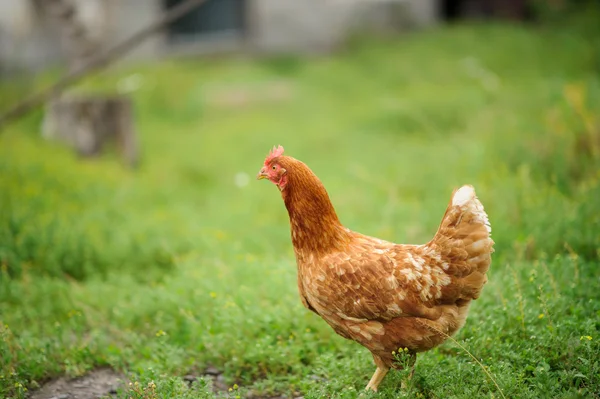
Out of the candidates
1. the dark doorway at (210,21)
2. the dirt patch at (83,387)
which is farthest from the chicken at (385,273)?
the dark doorway at (210,21)

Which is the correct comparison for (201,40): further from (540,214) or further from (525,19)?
(540,214)

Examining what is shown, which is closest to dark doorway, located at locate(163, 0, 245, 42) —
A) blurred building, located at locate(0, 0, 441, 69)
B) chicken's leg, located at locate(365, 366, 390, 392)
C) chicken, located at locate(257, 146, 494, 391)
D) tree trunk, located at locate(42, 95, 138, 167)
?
blurred building, located at locate(0, 0, 441, 69)

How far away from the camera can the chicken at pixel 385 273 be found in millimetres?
3059

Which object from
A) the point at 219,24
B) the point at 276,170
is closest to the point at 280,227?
the point at 276,170

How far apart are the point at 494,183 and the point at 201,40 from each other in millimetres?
9156

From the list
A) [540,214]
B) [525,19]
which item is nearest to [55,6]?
[540,214]

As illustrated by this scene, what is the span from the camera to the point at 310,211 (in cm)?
335

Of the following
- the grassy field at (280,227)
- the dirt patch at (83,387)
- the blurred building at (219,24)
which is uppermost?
the blurred building at (219,24)

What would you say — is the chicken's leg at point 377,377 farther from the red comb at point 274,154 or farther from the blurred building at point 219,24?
the blurred building at point 219,24

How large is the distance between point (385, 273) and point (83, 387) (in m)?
1.99

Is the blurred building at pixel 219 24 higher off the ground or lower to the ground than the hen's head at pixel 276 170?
higher

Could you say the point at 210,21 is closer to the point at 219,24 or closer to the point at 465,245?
the point at 219,24

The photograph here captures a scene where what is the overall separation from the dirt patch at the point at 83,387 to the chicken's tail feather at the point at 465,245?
6.45 feet

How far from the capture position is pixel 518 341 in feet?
11.5
